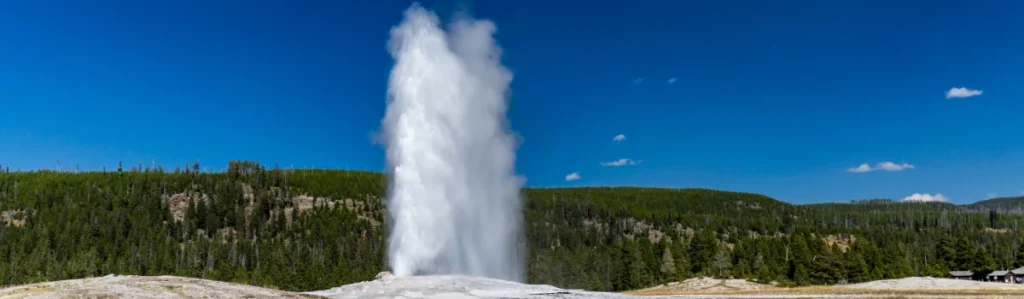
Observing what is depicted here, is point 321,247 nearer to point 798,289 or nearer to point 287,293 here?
point 798,289

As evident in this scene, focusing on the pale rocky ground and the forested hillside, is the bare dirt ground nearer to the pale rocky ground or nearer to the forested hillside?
the pale rocky ground

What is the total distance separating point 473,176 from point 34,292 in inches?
1462

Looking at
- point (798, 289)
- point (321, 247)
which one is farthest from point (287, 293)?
point (321, 247)

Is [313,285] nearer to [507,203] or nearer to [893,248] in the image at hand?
[507,203]

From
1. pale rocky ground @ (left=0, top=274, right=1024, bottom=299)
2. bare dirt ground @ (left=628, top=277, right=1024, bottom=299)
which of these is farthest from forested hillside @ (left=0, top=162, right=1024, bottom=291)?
pale rocky ground @ (left=0, top=274, right=1024, bottom=299)

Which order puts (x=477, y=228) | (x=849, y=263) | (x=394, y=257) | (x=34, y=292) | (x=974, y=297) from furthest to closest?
(x=849, y=263) < (x=477, y=228) < (x=394, y=257) < (x=974, y=297) < (x=34, y=292)

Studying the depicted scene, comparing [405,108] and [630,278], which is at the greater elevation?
[405,108]

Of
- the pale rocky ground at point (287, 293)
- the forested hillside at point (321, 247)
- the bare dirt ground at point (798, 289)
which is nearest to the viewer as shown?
the pale rocky ground at point (287, 293)

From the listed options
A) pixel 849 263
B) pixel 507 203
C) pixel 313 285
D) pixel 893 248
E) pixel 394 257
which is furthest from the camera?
pixel 893 248

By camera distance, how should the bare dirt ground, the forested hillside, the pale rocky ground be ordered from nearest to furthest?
the pale rocky ground < the bare dirt ground < the forested hillside

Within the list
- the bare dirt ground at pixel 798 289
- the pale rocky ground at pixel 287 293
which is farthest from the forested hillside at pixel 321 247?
the pale rocky ground at pixel 287 293

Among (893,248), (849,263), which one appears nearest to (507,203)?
(849,263)

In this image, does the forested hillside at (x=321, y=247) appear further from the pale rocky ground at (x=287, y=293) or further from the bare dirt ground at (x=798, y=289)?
the pale rocky ground at (x=287, y=293)

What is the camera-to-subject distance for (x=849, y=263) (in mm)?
95125
